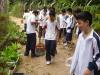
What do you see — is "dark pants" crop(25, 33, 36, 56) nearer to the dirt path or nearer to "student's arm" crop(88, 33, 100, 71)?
the dirt path

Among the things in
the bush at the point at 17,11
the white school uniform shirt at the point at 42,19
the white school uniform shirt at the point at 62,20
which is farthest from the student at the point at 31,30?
the bush at the point at 17,11

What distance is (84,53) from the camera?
19.6ft

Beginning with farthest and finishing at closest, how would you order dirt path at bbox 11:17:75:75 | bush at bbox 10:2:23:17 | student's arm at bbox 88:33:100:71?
bush at bbox 10:2:23:17 < dirt path at bbox 11:17:75:75 < student's arm at bbox 88:33:100:71

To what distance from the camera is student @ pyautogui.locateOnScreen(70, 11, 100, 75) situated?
5.69 meters

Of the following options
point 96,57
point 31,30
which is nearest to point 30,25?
point 31,30

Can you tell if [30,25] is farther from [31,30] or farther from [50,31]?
[50,31]

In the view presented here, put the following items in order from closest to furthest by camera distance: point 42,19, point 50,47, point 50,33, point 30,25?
point 50,33 → point 50,47 → point 30,25 → point 42,19

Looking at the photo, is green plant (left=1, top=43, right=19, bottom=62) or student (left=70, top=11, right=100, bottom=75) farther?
green plant (left=1, top=43, right=19, bottom=62)

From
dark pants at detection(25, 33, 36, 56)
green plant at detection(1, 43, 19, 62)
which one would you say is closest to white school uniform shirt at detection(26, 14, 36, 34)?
dark pants at detection(25, 33, 36, 56)

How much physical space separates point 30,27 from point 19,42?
12.6ft

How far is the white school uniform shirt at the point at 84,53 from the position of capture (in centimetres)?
585

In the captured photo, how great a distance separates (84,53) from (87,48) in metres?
0.11

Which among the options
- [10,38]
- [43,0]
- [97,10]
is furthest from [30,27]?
[43,0]

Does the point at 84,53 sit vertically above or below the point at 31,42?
above
